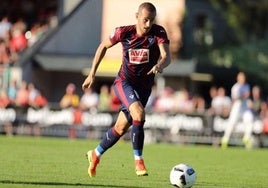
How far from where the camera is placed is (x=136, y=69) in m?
13.2

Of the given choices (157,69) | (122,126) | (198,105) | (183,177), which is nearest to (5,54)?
(198,105)

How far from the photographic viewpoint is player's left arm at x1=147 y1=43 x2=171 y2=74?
1244cm

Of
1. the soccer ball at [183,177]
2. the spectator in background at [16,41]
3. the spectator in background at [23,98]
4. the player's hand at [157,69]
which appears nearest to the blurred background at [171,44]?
the spectator in background at [16,41]

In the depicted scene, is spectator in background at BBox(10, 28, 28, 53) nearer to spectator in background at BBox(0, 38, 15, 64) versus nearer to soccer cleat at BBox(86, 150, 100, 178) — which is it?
spectator in background at BBox(0, 38, 15, 64)

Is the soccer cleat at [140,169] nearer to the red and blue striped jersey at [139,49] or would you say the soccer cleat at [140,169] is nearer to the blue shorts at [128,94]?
the blue shorts at [128,94]

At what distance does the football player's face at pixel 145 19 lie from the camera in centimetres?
1274

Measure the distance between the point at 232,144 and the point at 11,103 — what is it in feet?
25.8

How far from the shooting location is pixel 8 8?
43.9m

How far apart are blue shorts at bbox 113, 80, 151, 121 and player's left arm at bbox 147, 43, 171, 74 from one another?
1.79 ft

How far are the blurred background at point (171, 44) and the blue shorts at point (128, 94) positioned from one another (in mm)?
25113

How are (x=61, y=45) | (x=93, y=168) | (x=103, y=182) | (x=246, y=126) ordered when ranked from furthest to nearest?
(x=61, y=45)
(x=246, y=126)
(x=93, y=168)
(x=103, y=182)

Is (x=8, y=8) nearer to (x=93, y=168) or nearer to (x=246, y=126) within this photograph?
(x=246, y=126)

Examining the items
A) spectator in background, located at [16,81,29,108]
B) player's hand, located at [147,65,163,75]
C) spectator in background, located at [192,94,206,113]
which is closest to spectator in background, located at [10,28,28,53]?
spectator in background, located at [16,81,29,108]

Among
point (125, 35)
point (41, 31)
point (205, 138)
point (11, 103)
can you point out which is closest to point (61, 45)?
point (41, 31)
